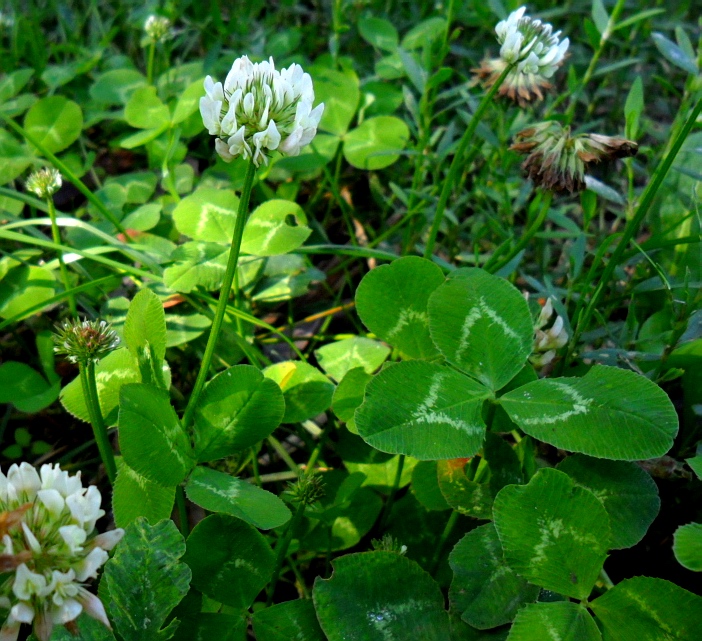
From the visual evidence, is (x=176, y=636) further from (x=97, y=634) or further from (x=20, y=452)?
(x=20, y=452)

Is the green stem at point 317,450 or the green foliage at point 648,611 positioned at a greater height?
the green foliage at point 648,611

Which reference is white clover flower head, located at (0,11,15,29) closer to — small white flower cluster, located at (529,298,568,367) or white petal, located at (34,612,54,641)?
small white flower cluster, located at (529,298,568,367)

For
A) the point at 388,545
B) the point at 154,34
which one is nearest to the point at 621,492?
the point at 388,545

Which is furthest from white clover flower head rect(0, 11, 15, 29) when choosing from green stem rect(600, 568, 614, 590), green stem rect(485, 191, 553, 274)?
green stem rect(600, 568, 614, 590)

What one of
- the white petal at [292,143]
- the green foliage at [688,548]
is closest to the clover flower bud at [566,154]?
the white petal at [292,143]

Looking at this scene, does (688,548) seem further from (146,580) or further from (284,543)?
(146,580)

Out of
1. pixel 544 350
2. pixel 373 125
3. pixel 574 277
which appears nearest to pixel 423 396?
pixel 544 350

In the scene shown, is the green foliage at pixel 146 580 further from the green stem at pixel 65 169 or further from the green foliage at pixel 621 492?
the green stem at pixel 65 169
